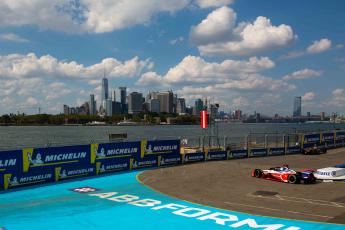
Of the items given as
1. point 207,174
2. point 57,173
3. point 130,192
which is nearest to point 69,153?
point 57,173

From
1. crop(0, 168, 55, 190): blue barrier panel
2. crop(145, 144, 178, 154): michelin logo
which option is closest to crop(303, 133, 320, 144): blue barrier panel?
crop(145, 144, 178, 154): michelin logo

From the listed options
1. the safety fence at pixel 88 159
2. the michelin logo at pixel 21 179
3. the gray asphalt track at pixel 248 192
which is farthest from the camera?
the safety fence at pixel 88 159

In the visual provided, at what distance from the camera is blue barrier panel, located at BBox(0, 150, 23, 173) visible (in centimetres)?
2337

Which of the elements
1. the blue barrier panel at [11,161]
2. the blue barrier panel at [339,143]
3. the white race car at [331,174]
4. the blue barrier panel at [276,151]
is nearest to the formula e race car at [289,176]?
the white race car at [331,174]

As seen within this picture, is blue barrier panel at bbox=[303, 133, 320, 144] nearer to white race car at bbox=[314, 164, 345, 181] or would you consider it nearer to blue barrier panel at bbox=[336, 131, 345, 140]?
blue barrier panel at bbox=[336, 131, 345, 140]

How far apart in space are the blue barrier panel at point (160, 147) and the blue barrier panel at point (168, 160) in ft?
1.22

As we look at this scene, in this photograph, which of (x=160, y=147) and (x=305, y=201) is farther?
(x=160, y=147)

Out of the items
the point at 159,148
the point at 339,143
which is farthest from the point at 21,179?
the point at 339,143

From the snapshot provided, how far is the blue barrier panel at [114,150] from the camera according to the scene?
29.5 metres

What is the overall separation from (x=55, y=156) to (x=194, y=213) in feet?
42.9

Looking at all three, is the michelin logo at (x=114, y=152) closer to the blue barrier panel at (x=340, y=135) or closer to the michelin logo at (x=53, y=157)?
the michelin logo at (x=53, y=157)

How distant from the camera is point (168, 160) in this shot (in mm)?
35594

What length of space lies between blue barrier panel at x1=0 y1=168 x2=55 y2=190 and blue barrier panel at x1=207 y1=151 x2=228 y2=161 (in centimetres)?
1748

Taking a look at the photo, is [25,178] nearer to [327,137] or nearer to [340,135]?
[327,137]
